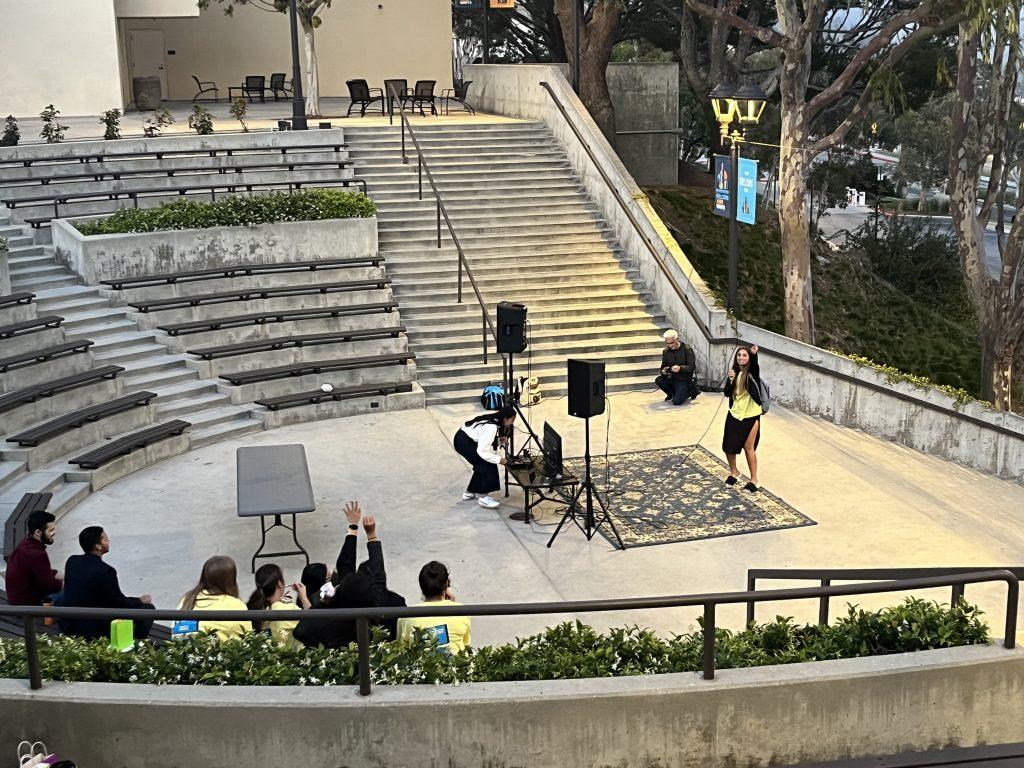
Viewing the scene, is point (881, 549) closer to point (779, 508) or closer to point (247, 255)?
point (779, 508)

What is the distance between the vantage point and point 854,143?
36.7 m

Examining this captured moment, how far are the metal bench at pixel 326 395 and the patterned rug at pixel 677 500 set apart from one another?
3.25m

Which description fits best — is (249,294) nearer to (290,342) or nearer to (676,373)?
(290,342)

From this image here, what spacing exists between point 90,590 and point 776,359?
35.2 feet

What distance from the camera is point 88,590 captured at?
8312mm

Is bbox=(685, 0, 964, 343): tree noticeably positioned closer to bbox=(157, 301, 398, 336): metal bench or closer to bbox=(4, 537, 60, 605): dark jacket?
bbox=(157, 301, 398, 336): metal bench

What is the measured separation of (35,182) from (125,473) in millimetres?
8015

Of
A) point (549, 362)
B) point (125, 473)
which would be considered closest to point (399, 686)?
point (125, 473)

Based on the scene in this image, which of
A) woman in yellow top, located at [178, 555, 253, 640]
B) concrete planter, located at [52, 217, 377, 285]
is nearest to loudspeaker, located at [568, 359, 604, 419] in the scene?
woman in yellow top, located at [178, 555, 253, 640]

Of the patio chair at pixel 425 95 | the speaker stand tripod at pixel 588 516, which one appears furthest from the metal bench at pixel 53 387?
the patio chair at pixel 425 95

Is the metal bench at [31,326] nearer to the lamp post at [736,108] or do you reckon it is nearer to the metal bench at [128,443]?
the metal bench at [128,443]

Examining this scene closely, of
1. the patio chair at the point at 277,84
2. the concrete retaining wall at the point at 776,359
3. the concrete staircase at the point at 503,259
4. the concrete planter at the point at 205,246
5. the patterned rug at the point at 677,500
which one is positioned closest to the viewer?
the patterned rug at the point at 677,500

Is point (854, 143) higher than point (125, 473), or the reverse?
point (854, 143)

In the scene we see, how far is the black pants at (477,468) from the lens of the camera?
41.7 ft
